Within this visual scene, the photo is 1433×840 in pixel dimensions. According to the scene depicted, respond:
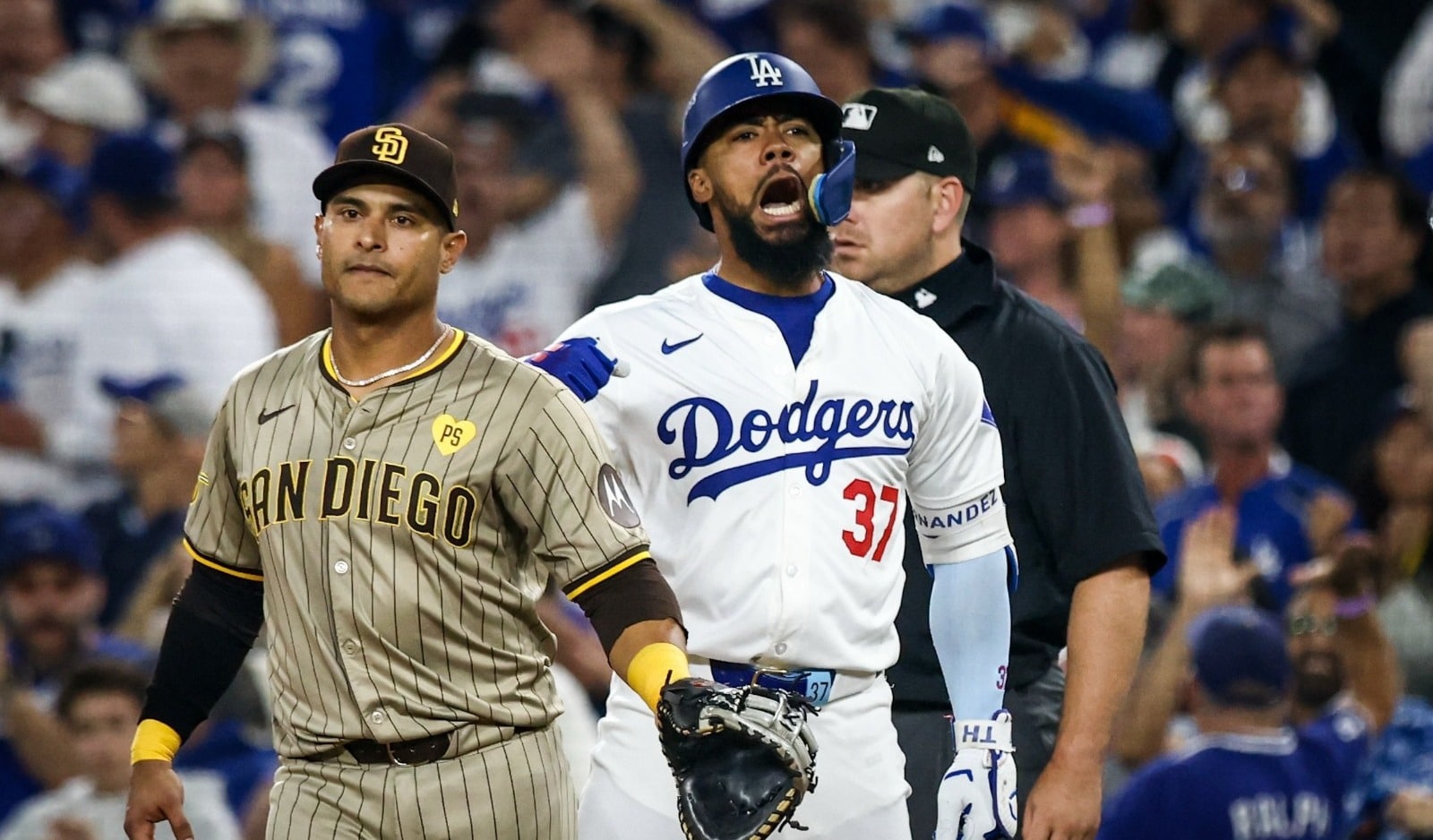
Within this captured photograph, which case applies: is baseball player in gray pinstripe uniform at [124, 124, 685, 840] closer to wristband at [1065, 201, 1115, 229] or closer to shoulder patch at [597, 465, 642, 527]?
shoulder patch at [597, 465, 642, 527]

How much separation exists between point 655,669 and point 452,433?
0.49 metres

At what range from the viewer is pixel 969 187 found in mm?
4664

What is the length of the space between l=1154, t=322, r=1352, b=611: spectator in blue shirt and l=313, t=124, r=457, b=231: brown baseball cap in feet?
12.8

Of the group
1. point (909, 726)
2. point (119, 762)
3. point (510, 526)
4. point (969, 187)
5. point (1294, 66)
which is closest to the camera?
point (510, 526)

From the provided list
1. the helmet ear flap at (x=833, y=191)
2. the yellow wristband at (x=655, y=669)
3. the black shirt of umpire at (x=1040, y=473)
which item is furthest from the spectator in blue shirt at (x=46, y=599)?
the yellow wristband at (x=655, y=669)

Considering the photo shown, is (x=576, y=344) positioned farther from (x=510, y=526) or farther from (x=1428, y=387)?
(x=1428, y=387)

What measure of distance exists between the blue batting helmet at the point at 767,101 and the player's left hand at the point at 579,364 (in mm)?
362

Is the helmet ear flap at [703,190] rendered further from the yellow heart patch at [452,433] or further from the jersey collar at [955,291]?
the yellow heart patch at [452,433]

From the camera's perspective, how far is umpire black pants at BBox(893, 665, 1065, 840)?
163 inches

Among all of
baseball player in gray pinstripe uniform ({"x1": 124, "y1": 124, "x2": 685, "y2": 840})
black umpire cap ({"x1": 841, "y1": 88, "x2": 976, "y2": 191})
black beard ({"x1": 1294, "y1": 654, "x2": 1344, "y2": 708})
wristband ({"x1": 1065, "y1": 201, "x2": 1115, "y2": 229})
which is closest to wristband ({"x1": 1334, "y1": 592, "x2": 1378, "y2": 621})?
black beard ({"x1": 1294, "y1": 654, "x2": 1344, "y2": 708})

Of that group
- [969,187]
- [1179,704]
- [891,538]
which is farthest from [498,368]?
[1179,704]

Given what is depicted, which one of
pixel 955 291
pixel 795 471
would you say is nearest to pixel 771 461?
pixel 795 471

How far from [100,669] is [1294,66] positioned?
5105 mm

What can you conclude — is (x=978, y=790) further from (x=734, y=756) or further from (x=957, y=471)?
(x=734, y=756)
